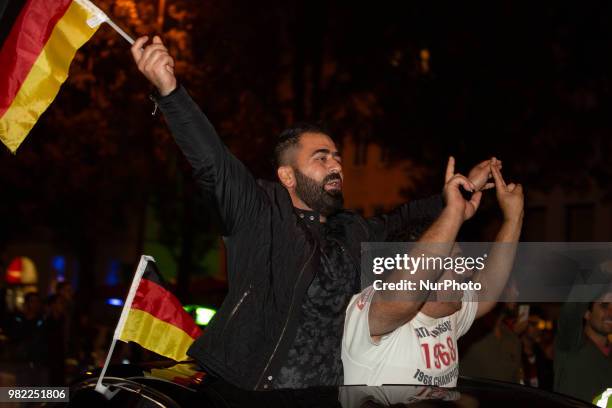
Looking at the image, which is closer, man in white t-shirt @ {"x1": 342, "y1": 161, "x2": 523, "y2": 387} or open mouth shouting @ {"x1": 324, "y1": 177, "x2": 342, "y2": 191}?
man in white t-shirt @ {"x1": 342, "y1": 161, "x2": 523, "y2": 387}

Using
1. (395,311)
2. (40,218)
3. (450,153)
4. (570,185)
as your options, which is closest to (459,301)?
(395,311)

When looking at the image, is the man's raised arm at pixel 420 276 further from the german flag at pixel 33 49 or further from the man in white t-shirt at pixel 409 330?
the german flag at pixel 33 49

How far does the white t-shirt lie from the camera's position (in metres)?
4.09

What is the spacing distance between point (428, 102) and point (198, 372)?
16681mm

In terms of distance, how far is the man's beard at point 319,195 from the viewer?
459 centimetres

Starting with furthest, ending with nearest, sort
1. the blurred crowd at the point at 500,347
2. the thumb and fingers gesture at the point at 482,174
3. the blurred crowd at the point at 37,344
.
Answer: the blurred crowd at the point at 37,344 < the blurred crowd at the point at 500,347 < the thumb and fingers gesture at the point at 482,174

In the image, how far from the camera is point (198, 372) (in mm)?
3930

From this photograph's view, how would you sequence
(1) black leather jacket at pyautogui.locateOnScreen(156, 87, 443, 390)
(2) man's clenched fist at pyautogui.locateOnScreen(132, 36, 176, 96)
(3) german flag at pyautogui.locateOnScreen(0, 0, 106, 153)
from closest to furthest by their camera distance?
1. (2) man's clenched fist at pyautogui.locateOnScreen(132, 36, 176, 96)
2. (1) black leather jacket at pyautogui.locateOnScreen(156, 87, 443, 390)
3. (3) german flag at pyautogui.locateOnScreen(0, 0, 106, 153)

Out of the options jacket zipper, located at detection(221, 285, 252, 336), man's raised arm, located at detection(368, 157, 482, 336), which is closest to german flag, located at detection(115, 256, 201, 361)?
jacket zipper, located at detection(221, 285, 252, 336)

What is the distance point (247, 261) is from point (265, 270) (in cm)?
9

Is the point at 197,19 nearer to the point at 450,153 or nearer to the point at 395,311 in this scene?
the point at 450,153

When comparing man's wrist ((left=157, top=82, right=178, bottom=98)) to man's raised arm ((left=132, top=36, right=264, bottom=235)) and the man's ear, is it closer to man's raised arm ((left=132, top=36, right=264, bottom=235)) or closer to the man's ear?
man's raised arm ((left=132, top=36, right=264, bottom=235))

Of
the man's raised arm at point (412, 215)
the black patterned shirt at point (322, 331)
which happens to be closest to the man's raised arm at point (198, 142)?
the black patterned shirt at point (322, 331)

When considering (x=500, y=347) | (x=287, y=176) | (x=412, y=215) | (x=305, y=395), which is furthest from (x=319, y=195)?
(x=500, y=347)
